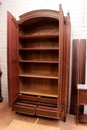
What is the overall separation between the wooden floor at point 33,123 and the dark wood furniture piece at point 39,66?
17 centimetres

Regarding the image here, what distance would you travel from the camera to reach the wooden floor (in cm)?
202

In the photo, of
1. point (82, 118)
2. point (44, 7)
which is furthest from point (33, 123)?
point (44, 7)

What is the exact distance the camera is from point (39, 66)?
2.63 m

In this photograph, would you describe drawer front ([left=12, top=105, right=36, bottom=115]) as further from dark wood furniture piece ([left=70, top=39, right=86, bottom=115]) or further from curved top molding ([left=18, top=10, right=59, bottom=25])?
curved top molding ([left=18, top=10, right=59, bottom=25])

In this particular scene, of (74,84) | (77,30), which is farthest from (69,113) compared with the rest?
(77,30)

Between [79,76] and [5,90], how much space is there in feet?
6.24

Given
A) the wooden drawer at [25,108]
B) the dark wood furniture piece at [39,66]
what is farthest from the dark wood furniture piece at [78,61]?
the wooden drawer at [25,108]

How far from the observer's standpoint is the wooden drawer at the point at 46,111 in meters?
2.06

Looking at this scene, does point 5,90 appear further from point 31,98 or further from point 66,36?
point 66,36

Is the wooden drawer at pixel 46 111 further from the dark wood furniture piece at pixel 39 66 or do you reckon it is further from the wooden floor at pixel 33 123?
the wooden floor at pixel 33 123

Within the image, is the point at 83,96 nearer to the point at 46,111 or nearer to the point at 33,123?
the point at 46,111

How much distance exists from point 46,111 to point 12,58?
3.72 feet

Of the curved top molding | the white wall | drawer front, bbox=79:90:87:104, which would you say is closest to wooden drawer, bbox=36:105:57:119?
drawer front, bbox=79:90:87:104

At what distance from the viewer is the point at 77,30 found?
240 cm
